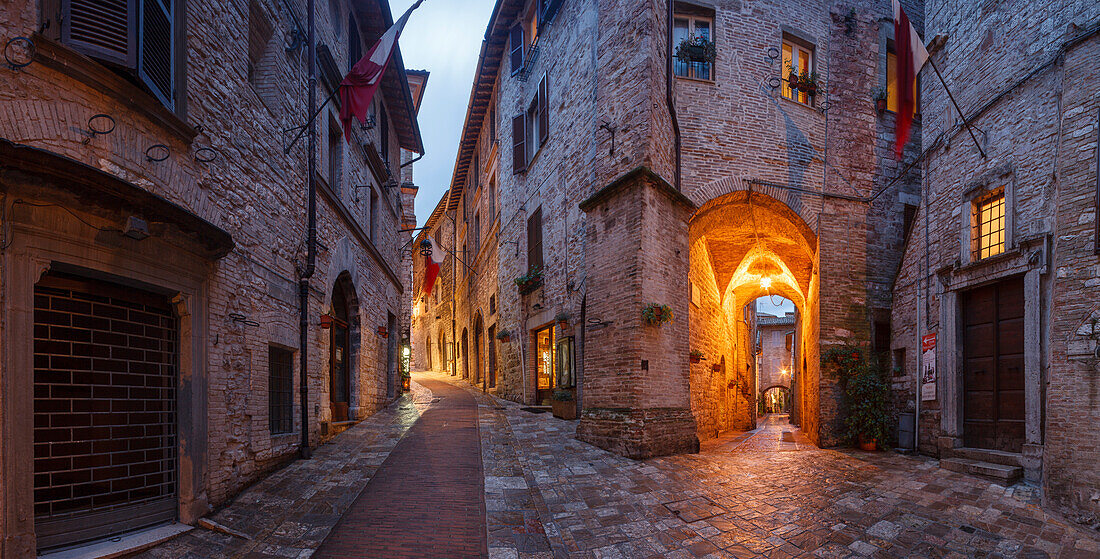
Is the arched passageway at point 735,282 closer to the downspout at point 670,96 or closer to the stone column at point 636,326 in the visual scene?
the downspout at point 670,96

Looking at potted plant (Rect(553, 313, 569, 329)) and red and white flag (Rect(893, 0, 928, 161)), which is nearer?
red and white flag (Rect(893, 0, 928, 161))

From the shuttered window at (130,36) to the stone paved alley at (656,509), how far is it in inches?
161

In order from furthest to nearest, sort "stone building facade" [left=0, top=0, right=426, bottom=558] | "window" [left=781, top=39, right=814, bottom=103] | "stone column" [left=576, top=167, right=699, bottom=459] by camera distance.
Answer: "window" [left=781, top=39, right=814, bottom=103], "stone column" [left=576, top=167, right=699, bottom=459], "stone building facade" [left=0, top=0, right=426, bottom=558]

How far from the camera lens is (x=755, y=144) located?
1062cm

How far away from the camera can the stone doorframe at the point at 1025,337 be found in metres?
7.00

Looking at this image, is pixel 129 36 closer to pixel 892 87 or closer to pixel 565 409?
pixel 565 409

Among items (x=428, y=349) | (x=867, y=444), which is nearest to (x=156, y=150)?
(x=867, y=444)

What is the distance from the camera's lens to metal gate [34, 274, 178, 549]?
14.0ft

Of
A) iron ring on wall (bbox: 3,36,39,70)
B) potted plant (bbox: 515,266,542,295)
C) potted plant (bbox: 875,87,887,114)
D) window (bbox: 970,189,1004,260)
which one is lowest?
potted plant (bbox: 515,266,542,295)

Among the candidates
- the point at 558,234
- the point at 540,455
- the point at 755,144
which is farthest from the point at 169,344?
the point at 755,144

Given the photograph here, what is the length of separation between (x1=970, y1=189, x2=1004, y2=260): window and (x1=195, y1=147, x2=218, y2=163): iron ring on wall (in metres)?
10.5

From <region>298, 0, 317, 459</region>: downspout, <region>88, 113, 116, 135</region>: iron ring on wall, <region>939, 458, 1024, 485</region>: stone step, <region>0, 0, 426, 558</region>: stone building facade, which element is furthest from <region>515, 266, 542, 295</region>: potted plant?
<region>88, 113, 116, 135</region>: iron ring on wall

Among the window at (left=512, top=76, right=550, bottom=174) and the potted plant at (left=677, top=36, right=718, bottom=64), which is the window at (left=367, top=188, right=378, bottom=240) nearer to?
the window at (left=512, top=76, right=550, bottom=174)

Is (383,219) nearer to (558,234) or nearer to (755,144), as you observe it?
(558,234)
